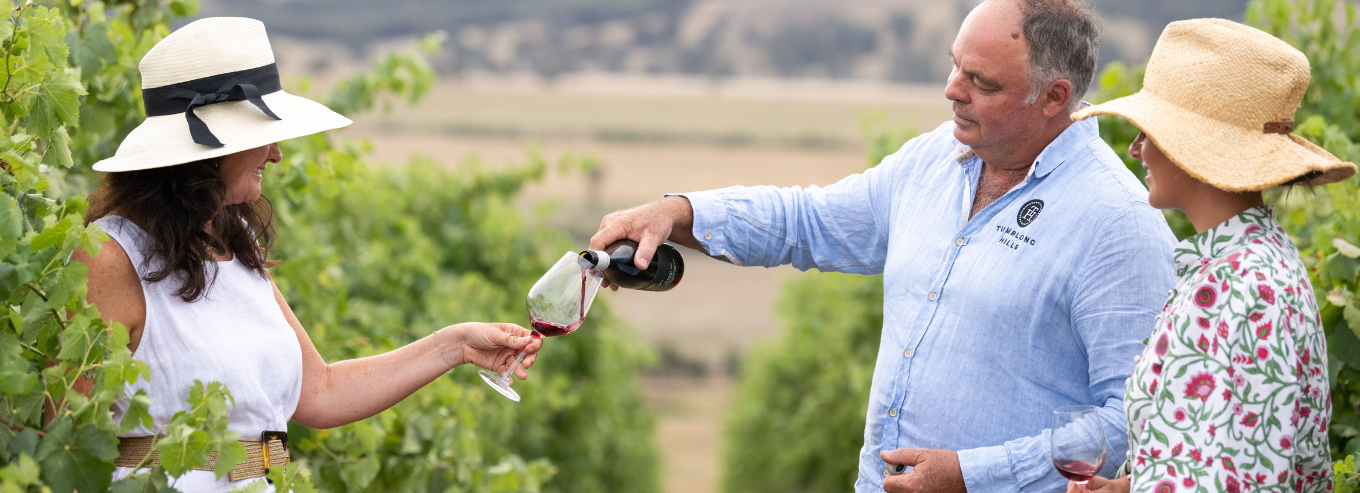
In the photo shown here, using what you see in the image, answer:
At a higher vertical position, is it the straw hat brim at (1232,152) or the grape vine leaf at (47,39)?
the grape vine leaf at (47,39)

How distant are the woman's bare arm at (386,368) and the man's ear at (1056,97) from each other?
1.27m

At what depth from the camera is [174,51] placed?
7.38 feet

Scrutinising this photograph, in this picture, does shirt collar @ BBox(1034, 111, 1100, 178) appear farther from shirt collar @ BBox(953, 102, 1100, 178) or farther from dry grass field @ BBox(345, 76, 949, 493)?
dry grass field @ BBox(345, 76, 949, 493)

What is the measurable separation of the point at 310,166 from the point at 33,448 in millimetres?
2106

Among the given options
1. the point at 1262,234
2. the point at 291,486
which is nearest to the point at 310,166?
the point at 291,486

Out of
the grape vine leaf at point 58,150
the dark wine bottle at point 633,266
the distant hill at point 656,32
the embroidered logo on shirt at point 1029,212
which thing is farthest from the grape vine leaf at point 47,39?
the distant hill at point 656,32

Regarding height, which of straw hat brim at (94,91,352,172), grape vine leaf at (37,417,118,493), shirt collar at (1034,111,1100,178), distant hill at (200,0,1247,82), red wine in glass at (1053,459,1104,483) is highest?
straw hat brim at (94,91,352,172)

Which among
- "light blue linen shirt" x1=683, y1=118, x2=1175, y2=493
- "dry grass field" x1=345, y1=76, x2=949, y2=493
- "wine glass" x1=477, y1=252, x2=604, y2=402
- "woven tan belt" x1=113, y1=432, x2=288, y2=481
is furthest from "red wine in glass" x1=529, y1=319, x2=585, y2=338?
"dry grass field" x1=345, y1=76, x2=949, y2=493

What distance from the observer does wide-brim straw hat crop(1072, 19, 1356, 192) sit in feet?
6.07

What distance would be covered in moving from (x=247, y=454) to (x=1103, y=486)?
1626 mm

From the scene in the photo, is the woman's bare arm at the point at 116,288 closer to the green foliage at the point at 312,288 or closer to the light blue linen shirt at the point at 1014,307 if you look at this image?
the green foliage at the point at 312,288

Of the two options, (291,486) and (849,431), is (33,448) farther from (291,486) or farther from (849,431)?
(849,431)

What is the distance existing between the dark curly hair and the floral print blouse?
1802mm

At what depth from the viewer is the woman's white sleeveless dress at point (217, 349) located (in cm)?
213
